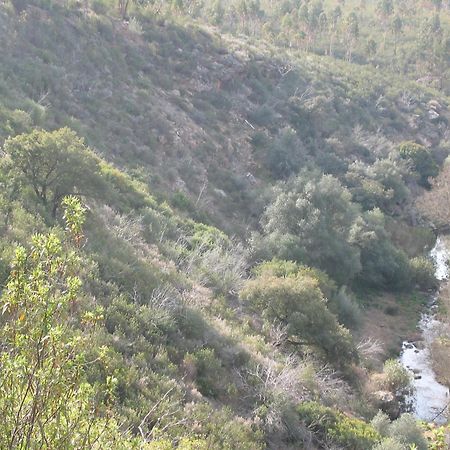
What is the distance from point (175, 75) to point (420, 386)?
23546 mm

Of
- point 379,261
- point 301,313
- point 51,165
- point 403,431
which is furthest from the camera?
point 379,261

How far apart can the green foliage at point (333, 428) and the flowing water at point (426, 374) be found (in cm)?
616

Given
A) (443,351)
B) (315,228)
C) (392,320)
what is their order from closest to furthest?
(443,351) → (315,228) → (392,320)

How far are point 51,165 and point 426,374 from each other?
15236mm

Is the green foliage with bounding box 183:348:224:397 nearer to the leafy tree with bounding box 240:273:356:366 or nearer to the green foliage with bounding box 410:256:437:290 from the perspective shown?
the leafy tree with bounding box 240:273:356:366

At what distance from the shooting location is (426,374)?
790 inches

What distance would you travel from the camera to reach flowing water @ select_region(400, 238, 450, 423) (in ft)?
56.8

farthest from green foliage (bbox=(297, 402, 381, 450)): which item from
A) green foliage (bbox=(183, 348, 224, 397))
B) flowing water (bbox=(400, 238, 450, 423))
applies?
flowing water (bbox=(400, 238, 450, 423))

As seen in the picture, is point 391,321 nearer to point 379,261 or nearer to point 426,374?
point 379,261

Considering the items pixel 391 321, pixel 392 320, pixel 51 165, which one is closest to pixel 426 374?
pixel 391 321

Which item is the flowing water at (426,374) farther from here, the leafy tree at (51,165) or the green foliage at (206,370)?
the leafy tree at (51,165)

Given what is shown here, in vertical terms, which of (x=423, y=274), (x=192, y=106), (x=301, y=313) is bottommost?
(x=423, y=274)

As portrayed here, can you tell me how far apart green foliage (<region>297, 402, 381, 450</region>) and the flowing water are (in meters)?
6.16

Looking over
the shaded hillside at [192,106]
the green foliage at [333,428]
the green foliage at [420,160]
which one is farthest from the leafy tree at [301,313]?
the green foliage at [420,160]
